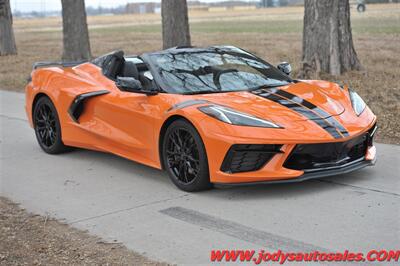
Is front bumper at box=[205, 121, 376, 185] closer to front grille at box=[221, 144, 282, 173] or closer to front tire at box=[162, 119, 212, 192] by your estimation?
front grille at box=[221, 144, 282, 173]

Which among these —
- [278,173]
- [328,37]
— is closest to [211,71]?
[278,173]

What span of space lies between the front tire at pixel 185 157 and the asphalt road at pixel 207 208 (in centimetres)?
11

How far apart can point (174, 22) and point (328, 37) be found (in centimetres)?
334

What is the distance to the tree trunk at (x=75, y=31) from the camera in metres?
16.6

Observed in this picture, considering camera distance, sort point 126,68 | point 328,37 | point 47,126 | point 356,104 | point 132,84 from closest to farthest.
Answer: point 356,104 → point 132,84 → point 126,68 → point 47,126 → point 328,37

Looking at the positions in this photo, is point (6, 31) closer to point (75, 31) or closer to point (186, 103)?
point (75, 31)

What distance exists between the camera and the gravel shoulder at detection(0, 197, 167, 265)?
432 cm

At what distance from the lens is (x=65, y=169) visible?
712 cm

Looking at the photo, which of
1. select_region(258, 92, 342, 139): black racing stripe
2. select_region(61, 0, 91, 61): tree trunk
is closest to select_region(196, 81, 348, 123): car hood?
select_region(258, 92, 342, 139): black racing stripe

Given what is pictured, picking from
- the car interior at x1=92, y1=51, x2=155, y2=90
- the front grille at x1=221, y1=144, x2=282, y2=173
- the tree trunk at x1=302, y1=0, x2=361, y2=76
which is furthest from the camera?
the tree trunk at x1=302, y1=0, x2=361, y2=76

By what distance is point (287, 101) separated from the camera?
5949 mm

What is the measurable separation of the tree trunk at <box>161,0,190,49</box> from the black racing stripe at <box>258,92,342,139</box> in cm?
714

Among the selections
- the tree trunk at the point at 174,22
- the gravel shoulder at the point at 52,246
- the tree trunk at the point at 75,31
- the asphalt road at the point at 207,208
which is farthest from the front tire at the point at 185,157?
the tree trunk at the point at 75,31

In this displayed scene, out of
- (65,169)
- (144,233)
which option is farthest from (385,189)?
(65,169)
